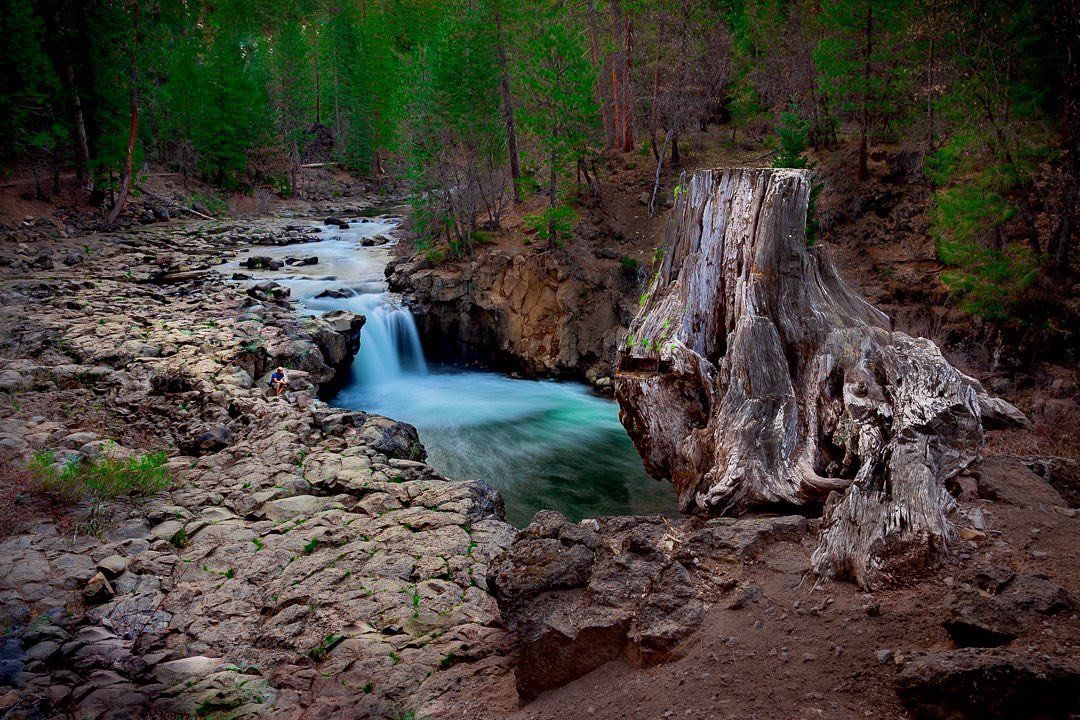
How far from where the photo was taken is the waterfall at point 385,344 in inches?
679

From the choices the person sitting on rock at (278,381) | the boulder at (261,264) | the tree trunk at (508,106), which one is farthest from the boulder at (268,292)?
the tree trunk at (508,106)

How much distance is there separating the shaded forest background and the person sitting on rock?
930 cm

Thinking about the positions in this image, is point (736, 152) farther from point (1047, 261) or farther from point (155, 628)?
point (155, 628)

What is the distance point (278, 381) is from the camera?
38.4ft

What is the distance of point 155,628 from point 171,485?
3.05 meters

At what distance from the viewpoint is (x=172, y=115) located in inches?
1361

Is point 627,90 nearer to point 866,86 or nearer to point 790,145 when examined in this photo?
point 790,145

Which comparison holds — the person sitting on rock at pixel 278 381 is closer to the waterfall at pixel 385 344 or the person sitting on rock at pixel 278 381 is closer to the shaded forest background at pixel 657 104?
the waterfall at pixel 385 344

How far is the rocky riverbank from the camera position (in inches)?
201

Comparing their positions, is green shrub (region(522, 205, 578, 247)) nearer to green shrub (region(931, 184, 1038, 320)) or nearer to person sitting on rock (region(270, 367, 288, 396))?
person sitting on rock (region(270, 367, 288, 396))

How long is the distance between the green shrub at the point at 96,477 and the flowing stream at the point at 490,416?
5.06 meters

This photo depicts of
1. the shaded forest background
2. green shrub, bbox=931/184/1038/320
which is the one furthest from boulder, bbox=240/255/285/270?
green shrub, bbox=931/184/1038/320

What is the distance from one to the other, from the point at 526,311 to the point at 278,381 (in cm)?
853

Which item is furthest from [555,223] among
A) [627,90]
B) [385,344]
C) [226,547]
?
[226,547]
